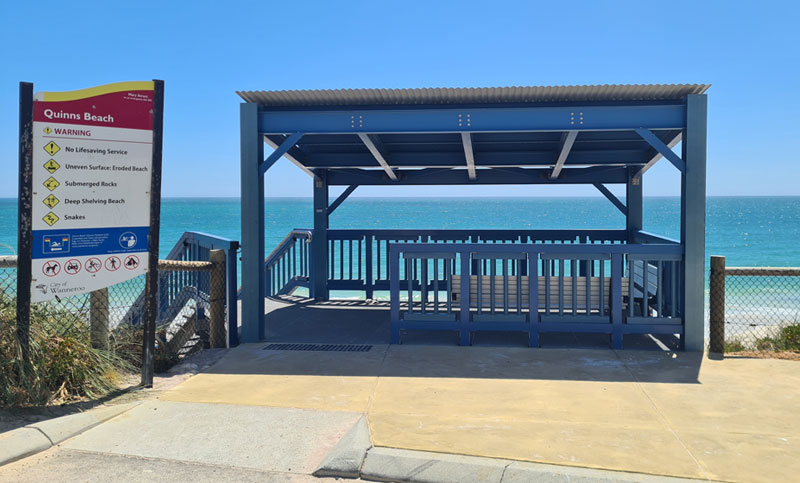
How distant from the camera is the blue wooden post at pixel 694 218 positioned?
7.17m

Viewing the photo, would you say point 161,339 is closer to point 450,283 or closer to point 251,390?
point 251,390

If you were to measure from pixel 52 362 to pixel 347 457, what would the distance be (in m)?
2.88

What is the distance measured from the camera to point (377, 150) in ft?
30.2

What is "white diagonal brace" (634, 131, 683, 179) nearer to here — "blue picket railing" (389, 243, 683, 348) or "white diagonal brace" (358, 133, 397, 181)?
"blue picket railing" (389, 243, 683, 348)

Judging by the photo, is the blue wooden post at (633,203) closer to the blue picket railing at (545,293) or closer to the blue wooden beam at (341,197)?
the blue picket railing at (545,293)

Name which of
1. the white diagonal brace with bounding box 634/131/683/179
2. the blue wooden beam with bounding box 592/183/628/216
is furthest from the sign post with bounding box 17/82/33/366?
the blue wooden beam with bounding box 592/183/628/216

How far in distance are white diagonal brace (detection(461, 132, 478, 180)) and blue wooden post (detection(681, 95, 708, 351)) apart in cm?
260

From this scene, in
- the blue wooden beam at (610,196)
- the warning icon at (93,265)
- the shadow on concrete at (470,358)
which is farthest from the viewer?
the blue wooden beam at (610,196)

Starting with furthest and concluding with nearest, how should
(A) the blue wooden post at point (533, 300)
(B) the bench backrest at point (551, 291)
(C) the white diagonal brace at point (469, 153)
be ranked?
(C) the white diagonal brace at point (469, 153), (B) the bench backrest at point (551, 291), (A) the blue wooden post at point (533, 300)

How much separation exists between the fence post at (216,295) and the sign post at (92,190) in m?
1.58

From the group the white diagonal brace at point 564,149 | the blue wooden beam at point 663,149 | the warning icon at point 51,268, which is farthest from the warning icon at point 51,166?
the blue wooden beam at point 663,149

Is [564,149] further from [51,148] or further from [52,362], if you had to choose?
[52,362]

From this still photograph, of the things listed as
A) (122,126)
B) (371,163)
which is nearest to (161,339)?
(122,126)

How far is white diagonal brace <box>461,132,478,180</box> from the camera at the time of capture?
329 inches
